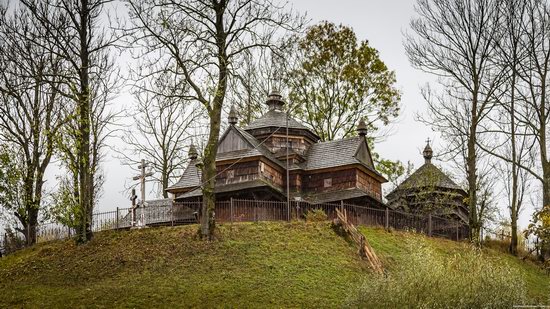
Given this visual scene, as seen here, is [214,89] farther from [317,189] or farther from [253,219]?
[317,189]

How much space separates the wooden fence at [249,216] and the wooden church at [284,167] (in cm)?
107

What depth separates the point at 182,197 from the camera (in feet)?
129

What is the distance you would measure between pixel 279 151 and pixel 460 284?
2083 centimetres

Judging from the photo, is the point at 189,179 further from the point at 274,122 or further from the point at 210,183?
the point at 210,183

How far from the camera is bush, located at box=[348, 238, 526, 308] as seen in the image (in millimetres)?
21109

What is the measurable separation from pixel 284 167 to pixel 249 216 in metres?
5.61

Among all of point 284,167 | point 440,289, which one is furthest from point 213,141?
point 440,289

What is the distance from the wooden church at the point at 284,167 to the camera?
38281mm

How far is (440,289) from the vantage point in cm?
2128

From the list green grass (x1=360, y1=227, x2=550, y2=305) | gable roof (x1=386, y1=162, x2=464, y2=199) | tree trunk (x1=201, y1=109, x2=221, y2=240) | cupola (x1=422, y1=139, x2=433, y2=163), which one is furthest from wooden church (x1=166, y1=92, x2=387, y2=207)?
cupola (x1=422, y1=139, x2=433, y2=163)

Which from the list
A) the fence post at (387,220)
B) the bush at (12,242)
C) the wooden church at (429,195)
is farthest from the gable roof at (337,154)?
the bush at (12,242)

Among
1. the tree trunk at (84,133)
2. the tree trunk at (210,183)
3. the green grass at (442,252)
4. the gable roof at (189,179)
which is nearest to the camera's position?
the tree trunk at (210,183)

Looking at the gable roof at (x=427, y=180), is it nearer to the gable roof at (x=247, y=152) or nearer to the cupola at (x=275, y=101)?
the cupola at (x=275, y=101)

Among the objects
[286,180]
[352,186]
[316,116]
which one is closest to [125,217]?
[286,180]
